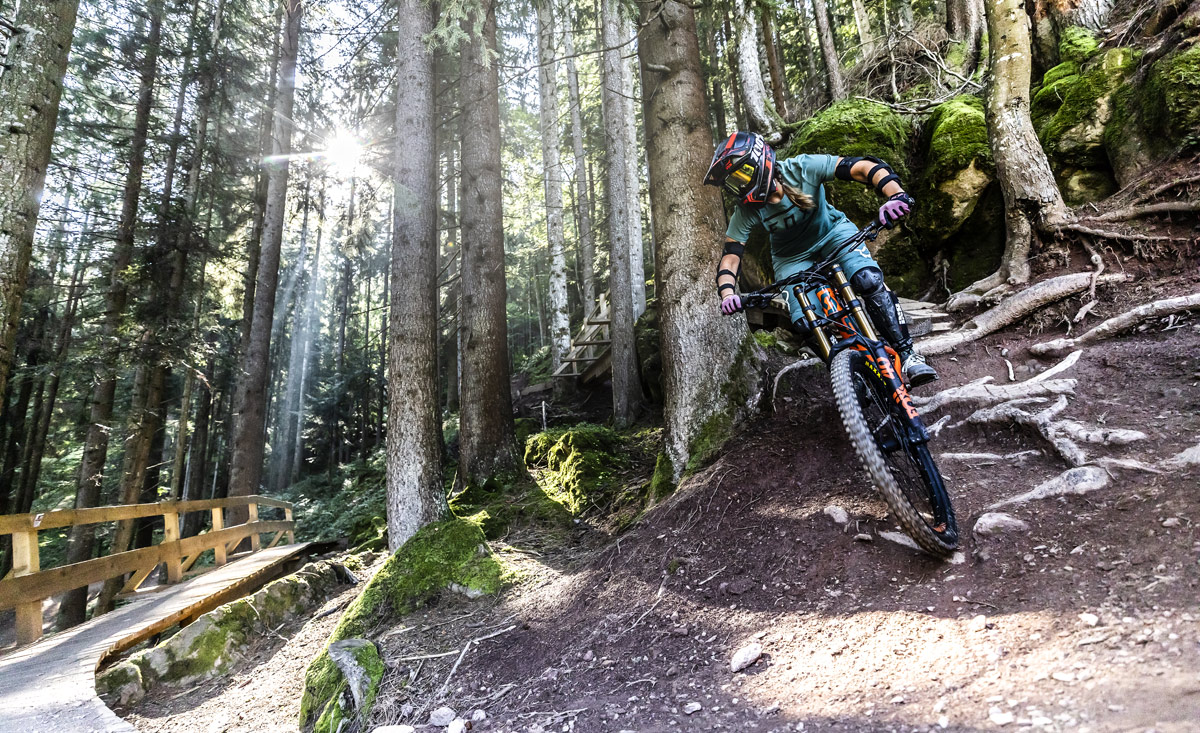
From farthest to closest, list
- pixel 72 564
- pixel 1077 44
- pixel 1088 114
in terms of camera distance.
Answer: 1. pixel 1077 44
2. pixel 1088 114
3. pixel 72 564

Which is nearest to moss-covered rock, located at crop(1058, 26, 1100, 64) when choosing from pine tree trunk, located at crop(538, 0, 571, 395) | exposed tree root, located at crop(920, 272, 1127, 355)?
exposed tree root, located at crop(920, 272, 1127, 355)

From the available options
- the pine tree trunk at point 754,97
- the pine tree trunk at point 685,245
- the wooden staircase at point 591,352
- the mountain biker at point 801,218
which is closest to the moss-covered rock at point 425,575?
the pine tree trunk at point 685,245

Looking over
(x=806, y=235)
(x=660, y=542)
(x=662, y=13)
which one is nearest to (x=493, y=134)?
(x=662, y=13)

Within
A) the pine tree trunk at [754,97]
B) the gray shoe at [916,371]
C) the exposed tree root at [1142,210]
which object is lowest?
the gray shoe at [916,371]

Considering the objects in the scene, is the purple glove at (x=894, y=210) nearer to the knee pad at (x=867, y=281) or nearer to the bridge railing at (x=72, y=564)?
the knee pad at (x=867, y=281)

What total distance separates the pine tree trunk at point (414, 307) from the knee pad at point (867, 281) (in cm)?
492

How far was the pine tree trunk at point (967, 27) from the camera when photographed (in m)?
9.27

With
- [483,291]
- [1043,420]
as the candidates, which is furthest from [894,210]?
[483,291]

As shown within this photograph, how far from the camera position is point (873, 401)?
3131 millimetres

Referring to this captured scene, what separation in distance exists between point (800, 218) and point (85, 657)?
6.40 meters

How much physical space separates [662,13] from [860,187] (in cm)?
386

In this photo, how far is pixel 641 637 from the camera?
3.15 m

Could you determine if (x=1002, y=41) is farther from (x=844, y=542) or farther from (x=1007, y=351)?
(x=844, y=542)

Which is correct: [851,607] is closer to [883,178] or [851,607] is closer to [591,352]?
[883,178]
